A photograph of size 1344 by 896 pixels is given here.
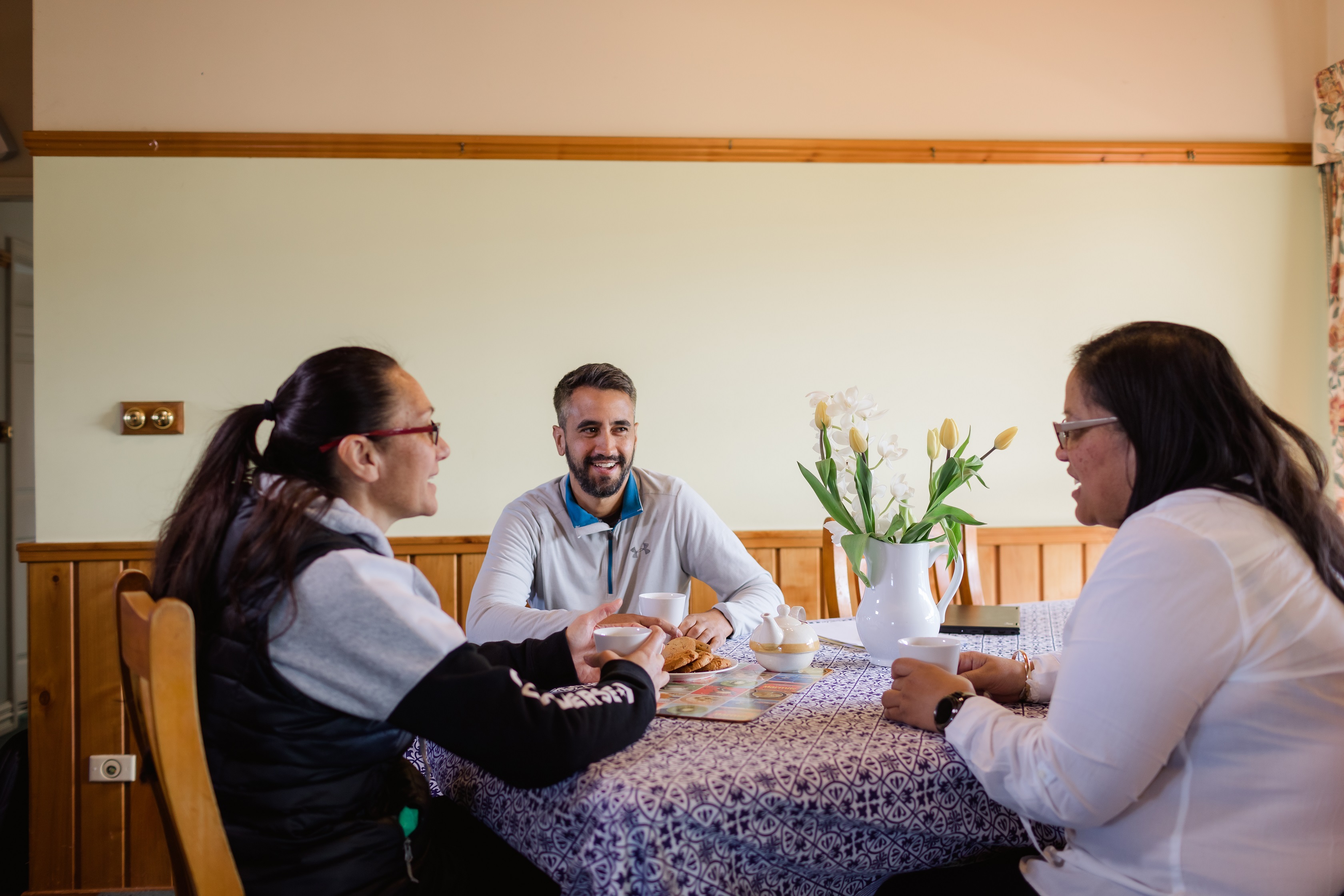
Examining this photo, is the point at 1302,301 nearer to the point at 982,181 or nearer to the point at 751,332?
the point at 982,181

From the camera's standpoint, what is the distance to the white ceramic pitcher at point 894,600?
1.51 m

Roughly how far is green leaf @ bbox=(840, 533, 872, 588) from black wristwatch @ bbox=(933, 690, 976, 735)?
0.37 meters

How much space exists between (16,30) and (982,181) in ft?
10.9

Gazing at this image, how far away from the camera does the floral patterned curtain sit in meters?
2.87

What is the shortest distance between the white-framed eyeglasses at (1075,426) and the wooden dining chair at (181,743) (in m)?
1.06

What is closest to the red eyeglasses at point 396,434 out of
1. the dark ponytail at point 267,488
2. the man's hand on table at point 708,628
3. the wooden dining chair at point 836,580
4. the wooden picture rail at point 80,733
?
the dark ponytail at point 267,488

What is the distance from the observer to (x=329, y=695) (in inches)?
38.7

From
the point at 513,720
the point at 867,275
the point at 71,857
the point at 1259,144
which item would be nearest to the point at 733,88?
the point at 867,275

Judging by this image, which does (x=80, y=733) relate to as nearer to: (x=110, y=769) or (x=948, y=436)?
(x=110, y=769)

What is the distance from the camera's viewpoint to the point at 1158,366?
3.56ft

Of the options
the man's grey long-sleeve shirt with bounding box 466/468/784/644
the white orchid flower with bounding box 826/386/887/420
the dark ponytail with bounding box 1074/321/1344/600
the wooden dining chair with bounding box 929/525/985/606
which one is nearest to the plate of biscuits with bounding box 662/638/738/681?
the man's grey long-sleeve shirt with bounding box 466/468/784/644

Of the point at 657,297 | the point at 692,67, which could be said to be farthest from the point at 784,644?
the point at 692,67

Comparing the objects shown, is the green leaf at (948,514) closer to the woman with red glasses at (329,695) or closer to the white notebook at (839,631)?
the white notebook at (839,631)

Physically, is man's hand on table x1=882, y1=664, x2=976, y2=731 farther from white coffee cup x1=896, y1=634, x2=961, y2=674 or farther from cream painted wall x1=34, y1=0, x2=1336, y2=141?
cream painted wall x1=34, y1=0, x2=1336, y2=141
